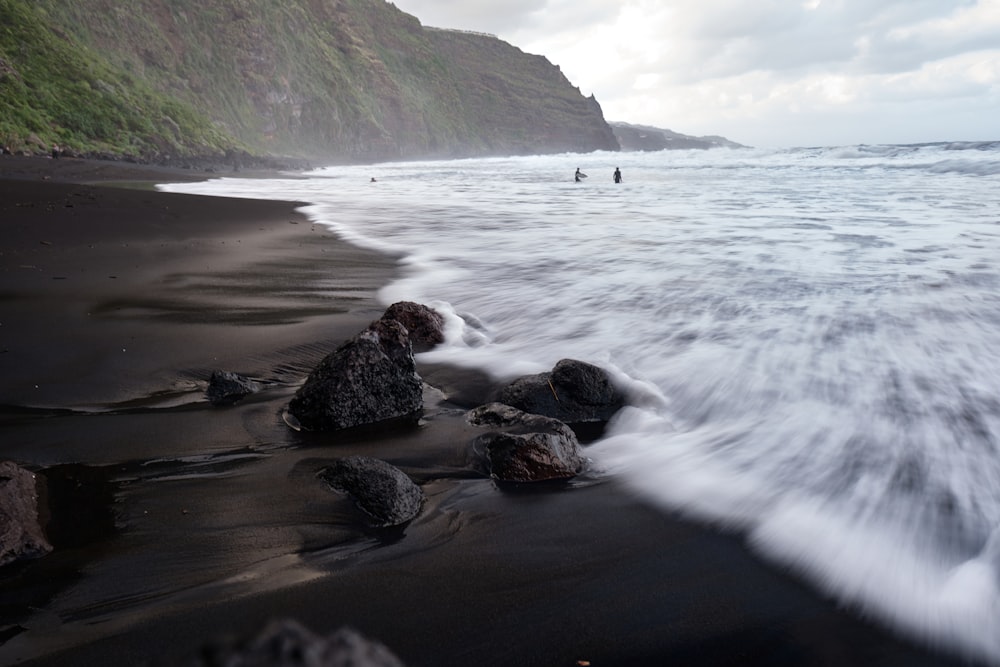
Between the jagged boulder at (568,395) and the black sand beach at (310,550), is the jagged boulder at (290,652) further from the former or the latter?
the jagged boulder at (568,395)

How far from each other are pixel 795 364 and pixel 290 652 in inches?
135

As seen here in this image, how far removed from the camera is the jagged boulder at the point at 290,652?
593 millimetres

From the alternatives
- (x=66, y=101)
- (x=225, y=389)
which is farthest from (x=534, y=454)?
(x=66, y=101)

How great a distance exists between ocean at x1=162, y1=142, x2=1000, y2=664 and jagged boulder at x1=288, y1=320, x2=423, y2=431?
797 mm

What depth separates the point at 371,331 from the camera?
287 cm

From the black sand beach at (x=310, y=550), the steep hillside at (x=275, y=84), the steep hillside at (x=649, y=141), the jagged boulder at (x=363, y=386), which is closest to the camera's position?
the black sand beach at (x=310, y=550)

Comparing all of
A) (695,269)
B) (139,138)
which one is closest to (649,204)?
(695,269)

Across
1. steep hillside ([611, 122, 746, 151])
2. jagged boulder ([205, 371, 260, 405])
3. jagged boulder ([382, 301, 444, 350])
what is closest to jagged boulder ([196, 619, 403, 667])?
jagged boulder ([205, 371, 260, 405])

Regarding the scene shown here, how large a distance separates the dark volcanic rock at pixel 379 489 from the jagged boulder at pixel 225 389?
0.96 metres

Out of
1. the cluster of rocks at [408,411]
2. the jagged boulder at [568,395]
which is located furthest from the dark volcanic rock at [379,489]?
the jagged boulder at [568,395]

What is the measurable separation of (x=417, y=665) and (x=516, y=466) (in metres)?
0.95

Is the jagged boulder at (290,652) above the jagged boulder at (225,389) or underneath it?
above

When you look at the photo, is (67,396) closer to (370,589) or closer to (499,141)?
(370,589)

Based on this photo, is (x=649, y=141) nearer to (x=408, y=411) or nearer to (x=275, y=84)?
(x=275, y=84)
